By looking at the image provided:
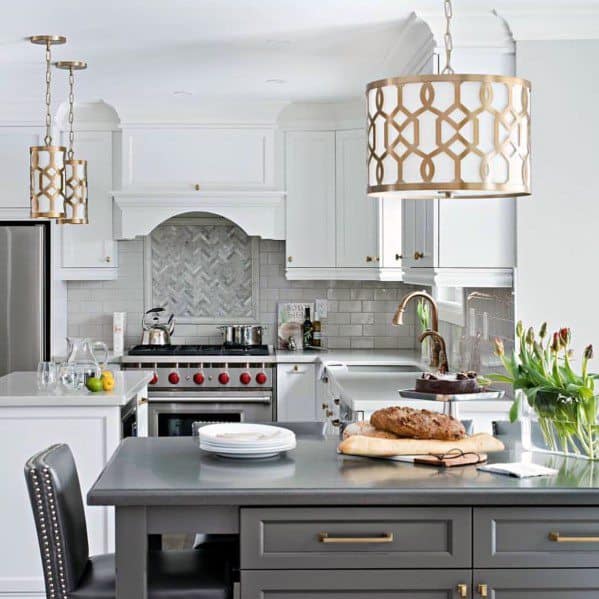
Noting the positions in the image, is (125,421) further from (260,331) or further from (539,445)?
(260,331)

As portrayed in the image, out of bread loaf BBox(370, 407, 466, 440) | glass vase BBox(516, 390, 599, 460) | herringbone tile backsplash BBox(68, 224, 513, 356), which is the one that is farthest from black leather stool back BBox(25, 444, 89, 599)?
herringbone tile backsplash BBox(68, 224, 513, 356)

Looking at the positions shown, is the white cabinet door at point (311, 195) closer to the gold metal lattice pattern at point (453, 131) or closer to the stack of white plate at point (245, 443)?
the stack of white plate at point (245, 443)

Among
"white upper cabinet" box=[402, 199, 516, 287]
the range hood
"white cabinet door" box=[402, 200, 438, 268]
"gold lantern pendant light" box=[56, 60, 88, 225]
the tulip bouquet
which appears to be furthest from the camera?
the range hood

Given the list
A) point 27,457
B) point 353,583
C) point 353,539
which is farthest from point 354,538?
point 27,457

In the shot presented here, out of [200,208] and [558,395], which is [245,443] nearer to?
[558,395]

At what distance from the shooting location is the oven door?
6258 millimetres

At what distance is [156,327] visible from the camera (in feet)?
22.5

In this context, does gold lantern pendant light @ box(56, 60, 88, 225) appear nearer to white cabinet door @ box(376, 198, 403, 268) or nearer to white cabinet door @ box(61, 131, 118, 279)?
white cabinet door @ box(61, 131, 118, 279)

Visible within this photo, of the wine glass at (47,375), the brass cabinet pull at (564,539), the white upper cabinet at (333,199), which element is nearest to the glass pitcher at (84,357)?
the wine glass at (47,375)

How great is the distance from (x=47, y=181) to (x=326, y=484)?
2725mm

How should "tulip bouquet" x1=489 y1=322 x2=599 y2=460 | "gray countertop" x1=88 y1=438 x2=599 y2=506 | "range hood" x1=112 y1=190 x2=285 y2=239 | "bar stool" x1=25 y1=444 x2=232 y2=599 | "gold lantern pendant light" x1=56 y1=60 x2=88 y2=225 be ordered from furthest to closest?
"range hood" x1=112 y1=190 x2=285 y2=239 → "gold lantern pendant light" x1=56 y1=60 x2=88 y2=225 → "tulip bouquet" x1=489 y1=322 x2=599 y2=460 → "bar stool" x1=25 y1=444 x2=232 y2=599 → "gray countertop" x1=88 y1=438 x2=599 y2=506

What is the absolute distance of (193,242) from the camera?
22.9 feet

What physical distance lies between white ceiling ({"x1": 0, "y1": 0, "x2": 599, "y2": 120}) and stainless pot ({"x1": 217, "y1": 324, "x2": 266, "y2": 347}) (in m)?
1.61

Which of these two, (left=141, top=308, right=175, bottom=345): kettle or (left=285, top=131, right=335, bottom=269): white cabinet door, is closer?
(left=285, top=131, right=335, bottom=269): white cabinet door
